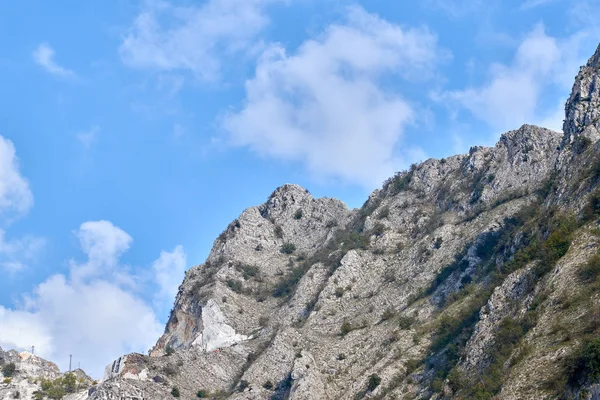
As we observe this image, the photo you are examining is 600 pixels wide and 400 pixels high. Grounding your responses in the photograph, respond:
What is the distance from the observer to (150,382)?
7419 cm

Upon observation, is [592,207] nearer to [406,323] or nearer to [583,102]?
[406,323]

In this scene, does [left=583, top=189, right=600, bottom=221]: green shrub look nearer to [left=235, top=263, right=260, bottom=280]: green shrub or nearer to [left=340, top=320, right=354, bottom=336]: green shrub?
[left=340, top=320, right=354, bottom=336]: green shrub

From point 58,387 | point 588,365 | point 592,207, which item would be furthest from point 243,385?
point 588,365

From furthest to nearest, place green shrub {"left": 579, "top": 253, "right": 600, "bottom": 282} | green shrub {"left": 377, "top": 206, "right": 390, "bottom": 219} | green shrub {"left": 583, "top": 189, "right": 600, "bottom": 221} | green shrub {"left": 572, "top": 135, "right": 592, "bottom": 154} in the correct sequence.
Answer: green shrub {"left": 377, "top": 206, "right": 390, "bottom": 219}, green shrub {"left": 572, "top": 135, "right": 592, "bottom": 154}, green shrub {"left": 583, "top": 189, "right": 600, "bottom": 221}, green shrub {"left": 579, "top": 253, "right": 600, "bottom": 282}

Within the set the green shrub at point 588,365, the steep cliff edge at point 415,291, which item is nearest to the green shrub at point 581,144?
the steep cliff edge at point 415,291

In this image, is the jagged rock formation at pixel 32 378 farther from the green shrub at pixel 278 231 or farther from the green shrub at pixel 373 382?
the green shrub at pixel 278 231

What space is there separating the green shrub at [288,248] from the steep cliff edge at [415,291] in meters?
0.15

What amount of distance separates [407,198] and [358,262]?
16.7m

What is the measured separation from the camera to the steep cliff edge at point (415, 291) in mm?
46000

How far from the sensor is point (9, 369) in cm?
8850

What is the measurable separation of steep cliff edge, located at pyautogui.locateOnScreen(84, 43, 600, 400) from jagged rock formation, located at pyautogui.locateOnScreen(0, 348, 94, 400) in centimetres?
583

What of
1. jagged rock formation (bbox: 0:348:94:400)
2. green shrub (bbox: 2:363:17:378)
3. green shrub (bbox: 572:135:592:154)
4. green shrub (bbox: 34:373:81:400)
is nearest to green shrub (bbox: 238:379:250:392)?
jagged rock formation (bbox: 0:348:94:400)

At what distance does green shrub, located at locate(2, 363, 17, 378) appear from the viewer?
87.6m

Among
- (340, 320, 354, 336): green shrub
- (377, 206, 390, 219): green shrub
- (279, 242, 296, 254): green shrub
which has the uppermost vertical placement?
(279, 242, 296, 254): green shrub
